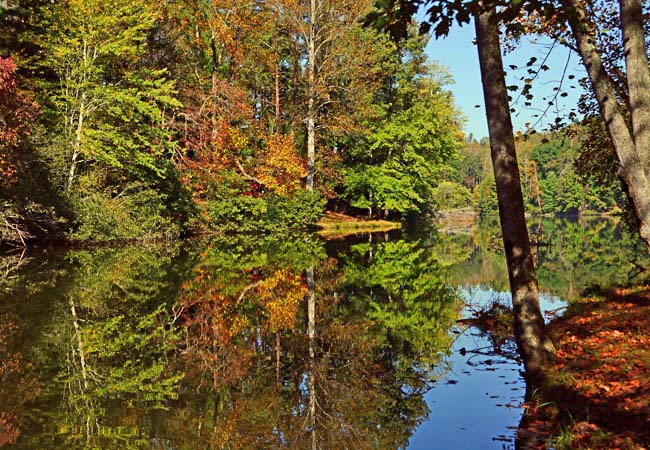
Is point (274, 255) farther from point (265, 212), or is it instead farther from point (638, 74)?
point (638, 74)

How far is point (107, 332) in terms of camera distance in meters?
7.68

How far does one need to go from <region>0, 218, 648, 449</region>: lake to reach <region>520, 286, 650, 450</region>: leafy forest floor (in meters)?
0.35

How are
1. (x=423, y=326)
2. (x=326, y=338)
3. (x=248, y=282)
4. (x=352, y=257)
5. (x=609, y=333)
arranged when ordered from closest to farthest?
(x=609, y=333) < (x=326, y=338) < (x=423, y=326) < (x=248, y=282) < (x=352, y=257)

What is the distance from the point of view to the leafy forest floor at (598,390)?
369cm

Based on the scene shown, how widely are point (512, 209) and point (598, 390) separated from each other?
1844 millimetres

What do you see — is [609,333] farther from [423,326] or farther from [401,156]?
[401,156]

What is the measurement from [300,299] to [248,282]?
233 cm

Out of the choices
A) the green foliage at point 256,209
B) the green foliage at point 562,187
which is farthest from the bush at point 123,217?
the green foliage at point 562,187

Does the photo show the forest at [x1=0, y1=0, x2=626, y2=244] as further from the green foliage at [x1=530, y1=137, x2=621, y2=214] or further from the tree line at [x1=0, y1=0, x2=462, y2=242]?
the green foliage at [x1=530, y1=137, x2=621, y2=214]

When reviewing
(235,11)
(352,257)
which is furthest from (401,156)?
(352,257)

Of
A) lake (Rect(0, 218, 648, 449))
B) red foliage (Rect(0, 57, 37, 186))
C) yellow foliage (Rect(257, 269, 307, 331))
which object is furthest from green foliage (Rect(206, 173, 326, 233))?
yellow foliage (Rect(257, 269, 307, 331))

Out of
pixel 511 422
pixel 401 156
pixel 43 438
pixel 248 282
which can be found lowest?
pixel 511 422

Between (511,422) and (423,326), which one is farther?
(423,326)

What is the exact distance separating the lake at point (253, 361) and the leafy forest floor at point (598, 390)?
1.16 ft
